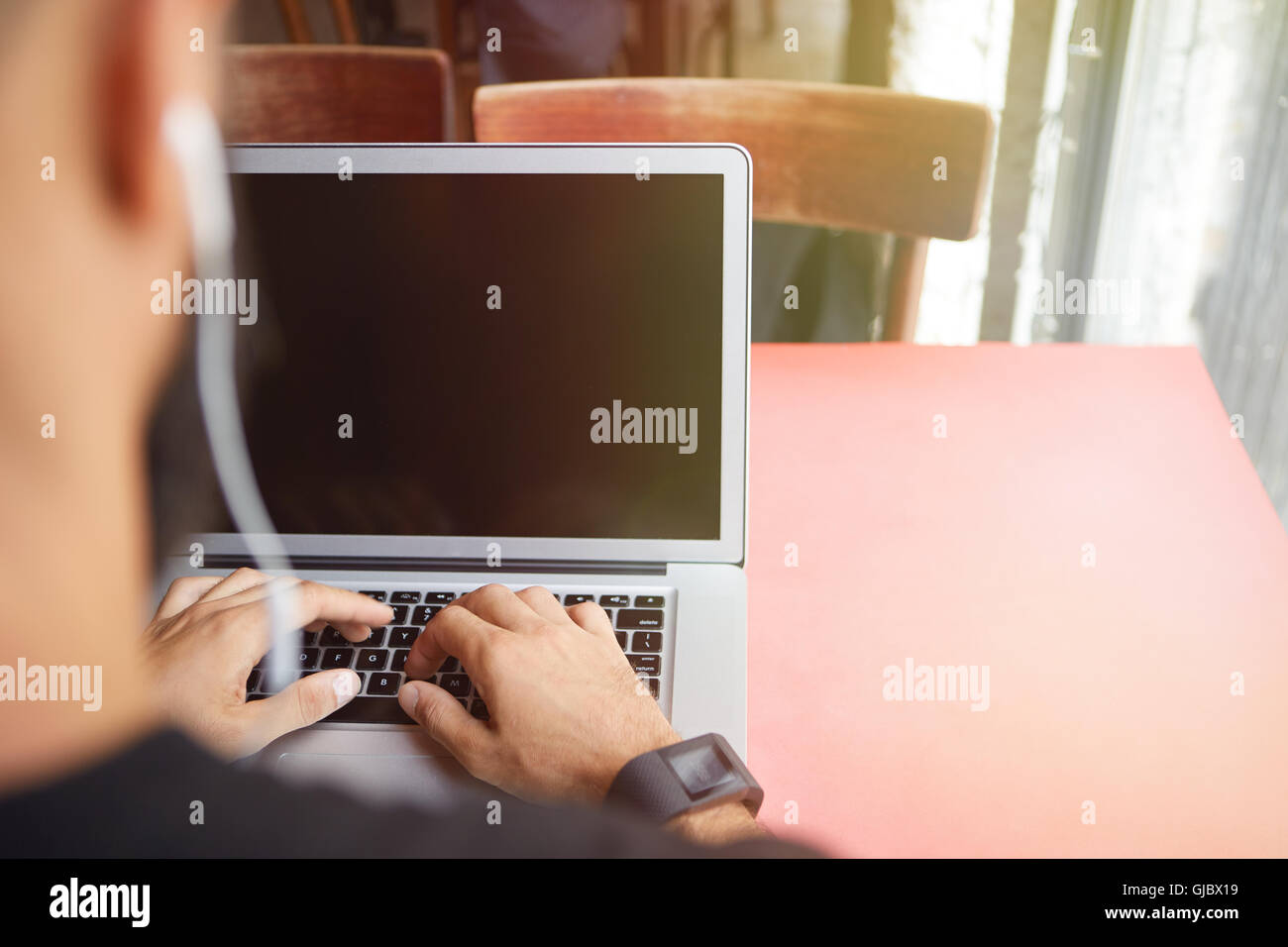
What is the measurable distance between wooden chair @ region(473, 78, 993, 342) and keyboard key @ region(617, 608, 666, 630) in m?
0.68

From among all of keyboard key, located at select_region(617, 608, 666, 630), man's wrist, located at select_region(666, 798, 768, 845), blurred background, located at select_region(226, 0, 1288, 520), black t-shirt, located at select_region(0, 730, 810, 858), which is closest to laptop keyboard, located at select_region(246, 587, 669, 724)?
keyboard key, located at select_region(617, 608, 666, 630)

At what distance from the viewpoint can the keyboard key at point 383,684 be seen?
1.96 feet

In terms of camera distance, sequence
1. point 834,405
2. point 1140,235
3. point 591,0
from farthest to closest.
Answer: point 591,0, point 1140,235, point 834,405

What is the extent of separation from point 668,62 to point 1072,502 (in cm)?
178

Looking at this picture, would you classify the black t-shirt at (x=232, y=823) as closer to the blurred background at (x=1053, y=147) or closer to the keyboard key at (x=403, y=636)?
the keyboard key at (x=403, y=636)

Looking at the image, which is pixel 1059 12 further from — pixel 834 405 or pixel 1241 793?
pixel 1241 793

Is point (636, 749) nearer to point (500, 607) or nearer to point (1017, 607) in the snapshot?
point (500, 607)

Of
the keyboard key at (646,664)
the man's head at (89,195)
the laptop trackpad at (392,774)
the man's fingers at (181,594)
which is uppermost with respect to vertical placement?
the man's head at (89,195)

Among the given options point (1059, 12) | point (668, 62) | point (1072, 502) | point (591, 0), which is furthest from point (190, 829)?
point (668, 62)

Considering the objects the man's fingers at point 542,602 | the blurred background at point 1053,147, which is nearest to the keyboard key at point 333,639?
the man's fingers at point 542,602

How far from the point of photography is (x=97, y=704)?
0.29m

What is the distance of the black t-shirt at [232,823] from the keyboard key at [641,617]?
322 millimetres

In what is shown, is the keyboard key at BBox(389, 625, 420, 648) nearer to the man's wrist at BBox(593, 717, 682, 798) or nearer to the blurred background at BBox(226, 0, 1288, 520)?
the man's wrist at BBox(593, 717, 682, 798)

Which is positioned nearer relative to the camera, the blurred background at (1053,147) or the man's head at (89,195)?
the man's head at (89,195)
